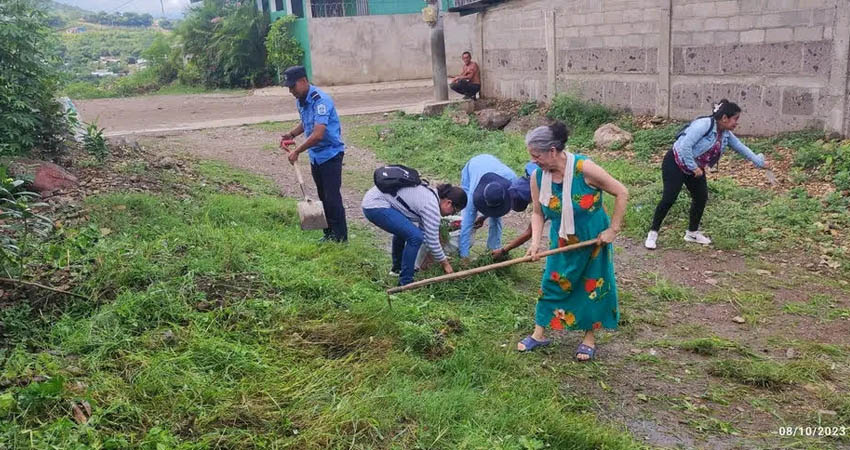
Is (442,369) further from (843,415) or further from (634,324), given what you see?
(843,415)

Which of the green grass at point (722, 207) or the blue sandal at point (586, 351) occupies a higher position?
the green grass at point (722, 207)

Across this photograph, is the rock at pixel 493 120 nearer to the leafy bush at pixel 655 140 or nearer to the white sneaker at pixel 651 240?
the leafy bush at pixel 655 140

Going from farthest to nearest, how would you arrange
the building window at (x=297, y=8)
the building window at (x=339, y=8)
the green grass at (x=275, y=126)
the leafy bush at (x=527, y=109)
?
1. the building window at (x=297, y=8)
2. the building window at (x=339, y=8)
3. the green grass at (x=275, y=126)
4. the leafy bush at (x=527, y=109)

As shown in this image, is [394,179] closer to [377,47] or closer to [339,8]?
[377,47]

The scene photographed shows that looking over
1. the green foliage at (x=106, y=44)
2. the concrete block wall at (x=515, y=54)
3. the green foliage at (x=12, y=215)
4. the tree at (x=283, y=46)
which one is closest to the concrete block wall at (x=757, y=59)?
the concrete block wall at (x=515, y=54)

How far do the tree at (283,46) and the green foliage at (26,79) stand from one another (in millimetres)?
14066

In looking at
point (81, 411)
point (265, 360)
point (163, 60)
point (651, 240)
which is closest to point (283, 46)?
point (163, 60)

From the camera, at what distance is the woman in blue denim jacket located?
5980 millimetres

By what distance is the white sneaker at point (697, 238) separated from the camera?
6527 mm

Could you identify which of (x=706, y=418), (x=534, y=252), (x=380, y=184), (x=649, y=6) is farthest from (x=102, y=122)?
(x=706, y=418)

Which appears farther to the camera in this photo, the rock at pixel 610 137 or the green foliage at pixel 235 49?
the green foliage at pixel 235 49

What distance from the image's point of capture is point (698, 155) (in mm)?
6141

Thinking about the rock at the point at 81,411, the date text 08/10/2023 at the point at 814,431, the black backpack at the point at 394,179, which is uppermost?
the black backpack at the point at 394,179

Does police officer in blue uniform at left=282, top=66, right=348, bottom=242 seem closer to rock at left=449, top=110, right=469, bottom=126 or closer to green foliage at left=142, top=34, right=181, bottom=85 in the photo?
rock at left=449, top=110, right=469, bottom=126
